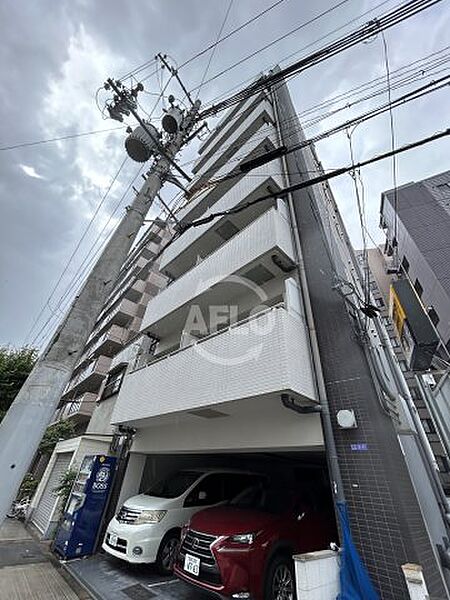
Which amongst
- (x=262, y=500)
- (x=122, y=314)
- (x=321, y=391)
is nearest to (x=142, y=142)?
(x=321, y=391)

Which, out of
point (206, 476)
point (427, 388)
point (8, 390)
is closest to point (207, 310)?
point (206, 476)

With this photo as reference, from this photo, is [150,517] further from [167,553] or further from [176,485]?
[176,485]

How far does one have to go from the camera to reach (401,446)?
4168mm

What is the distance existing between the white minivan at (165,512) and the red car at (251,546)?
3.15 ft

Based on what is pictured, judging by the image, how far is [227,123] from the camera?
1469 cm

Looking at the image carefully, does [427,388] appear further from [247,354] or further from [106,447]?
[106,447]

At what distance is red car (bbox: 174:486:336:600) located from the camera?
3.50m

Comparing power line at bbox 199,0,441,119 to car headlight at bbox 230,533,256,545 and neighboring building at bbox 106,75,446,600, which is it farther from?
car headlight at bbox 230,533,256,545

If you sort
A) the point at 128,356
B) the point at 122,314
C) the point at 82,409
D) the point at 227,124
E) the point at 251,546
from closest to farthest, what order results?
the point at 251,546
the point at 128,356
the point at 227,124
the point at 82,409
the point at 122,314

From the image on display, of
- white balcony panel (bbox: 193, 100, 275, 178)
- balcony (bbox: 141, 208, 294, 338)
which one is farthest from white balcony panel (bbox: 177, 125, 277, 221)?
balcony (bbox: 141, 208, 294, 338)

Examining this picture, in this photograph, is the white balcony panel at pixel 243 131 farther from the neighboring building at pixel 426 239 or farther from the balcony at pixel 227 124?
the neighboring building at pixel 426 239

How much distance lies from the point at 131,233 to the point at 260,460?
260 inches

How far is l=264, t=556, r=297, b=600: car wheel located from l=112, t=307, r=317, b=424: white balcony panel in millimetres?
2234

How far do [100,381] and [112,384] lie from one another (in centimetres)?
670
